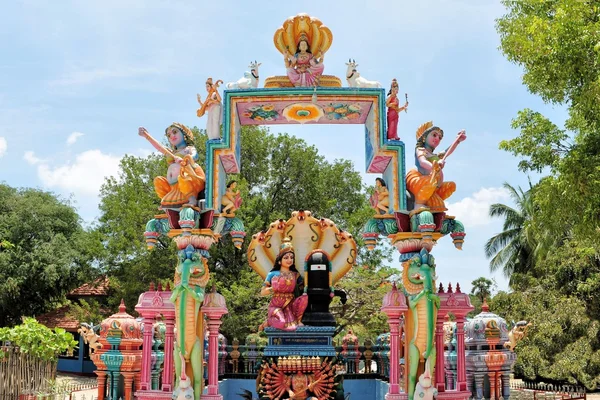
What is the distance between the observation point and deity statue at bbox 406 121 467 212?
9.71 meters

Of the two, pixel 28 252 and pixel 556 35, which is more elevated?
pixel 556 35

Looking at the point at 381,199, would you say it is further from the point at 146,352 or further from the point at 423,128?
the point at 146,352

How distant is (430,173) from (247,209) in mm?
Result: 13535

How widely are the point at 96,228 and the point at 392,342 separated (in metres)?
18.8

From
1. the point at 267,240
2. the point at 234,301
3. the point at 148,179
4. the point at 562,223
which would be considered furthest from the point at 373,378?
the point at 148,179

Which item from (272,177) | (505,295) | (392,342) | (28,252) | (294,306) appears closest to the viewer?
(392,342)

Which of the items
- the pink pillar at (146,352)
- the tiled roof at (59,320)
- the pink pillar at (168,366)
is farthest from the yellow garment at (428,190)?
the tiled roof at (59,320)

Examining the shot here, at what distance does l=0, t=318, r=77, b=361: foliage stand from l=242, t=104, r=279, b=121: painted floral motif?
675 centimetres

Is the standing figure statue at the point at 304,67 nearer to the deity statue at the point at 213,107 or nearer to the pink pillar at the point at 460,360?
the deity statue at the point at 213,107

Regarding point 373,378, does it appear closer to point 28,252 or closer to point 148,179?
point 148,179

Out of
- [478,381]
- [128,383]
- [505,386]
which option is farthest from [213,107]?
[505,386]

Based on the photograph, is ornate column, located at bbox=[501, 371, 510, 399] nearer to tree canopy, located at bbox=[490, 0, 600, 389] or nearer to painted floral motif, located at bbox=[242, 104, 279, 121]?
tree canopy, located at bbox=[490, 0, 600, 389]

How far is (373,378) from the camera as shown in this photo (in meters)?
12.0

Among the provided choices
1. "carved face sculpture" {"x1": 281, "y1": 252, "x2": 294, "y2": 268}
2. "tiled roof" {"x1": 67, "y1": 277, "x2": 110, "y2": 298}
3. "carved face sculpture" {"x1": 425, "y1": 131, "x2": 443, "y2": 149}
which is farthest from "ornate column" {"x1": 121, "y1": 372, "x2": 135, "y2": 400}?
"tiled roof" {"x1": 67, "y1": 277, "x2": 110, "y2": 298}
